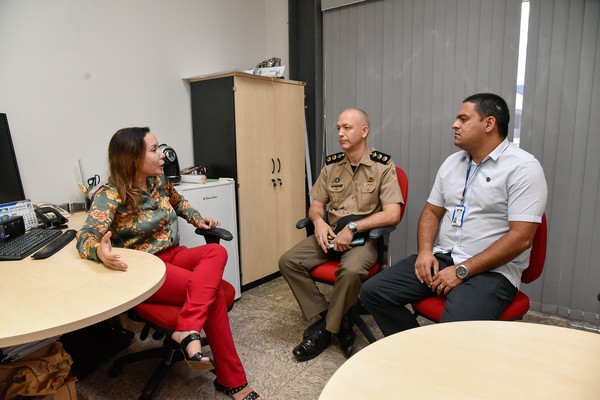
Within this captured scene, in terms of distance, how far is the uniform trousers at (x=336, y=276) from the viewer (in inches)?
81.7

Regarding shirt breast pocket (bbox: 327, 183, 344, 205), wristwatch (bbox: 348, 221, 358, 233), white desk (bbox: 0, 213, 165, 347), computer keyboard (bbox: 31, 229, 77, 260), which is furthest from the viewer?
shirt breast pocket (bbox: 327, 183, 344, 205)

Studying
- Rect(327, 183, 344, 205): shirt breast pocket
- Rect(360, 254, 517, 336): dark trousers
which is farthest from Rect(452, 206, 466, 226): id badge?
Rect(327, 183, 344, 205): shirt breast pocket

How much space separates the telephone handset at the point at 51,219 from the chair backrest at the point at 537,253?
229 centimetres

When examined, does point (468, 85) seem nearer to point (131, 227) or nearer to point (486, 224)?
point (486, 224)

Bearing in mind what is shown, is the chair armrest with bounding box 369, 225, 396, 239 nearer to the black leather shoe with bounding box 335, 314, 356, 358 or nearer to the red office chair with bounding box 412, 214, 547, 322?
the red office chair with bounding box 412, 214, 547, 322

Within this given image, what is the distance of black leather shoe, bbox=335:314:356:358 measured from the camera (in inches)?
86.4

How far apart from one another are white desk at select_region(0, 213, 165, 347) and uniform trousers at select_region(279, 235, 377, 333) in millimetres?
975

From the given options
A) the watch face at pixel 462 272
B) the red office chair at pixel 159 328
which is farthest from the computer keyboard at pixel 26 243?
the watch face at pixel 462 272

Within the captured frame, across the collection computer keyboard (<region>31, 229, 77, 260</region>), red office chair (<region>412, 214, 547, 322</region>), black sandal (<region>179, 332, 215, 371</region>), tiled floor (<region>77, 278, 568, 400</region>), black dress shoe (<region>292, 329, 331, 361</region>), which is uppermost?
computer keyboard (<region>31, 229, 77, 260</region>)

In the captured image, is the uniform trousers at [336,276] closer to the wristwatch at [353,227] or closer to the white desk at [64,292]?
the wristwatch at [353,227]

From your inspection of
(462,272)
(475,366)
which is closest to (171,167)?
(462,272)

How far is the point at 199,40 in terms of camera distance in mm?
3168

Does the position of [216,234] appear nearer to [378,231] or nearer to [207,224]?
[207,224]

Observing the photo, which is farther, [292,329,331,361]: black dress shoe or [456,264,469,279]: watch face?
[292,329,331,361]: black dress shoe
